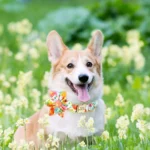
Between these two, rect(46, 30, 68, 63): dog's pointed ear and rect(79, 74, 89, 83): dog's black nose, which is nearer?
rect(79, 74, 89, 83): dog's black nose

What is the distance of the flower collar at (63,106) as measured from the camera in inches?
257

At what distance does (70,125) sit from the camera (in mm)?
6453

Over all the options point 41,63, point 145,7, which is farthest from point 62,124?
point 145,7

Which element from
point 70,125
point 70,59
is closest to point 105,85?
point 70,59

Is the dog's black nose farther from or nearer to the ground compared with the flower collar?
farther from the ground

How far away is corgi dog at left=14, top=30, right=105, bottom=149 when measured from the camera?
644 centimetres

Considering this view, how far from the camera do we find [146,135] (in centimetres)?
619

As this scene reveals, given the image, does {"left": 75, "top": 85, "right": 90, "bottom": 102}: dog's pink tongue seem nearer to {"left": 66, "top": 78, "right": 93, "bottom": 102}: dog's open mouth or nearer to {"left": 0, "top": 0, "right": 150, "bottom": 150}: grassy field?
{"left": 66, "top": 78, "right": 93, "bottom": 102}: dog's open mouth

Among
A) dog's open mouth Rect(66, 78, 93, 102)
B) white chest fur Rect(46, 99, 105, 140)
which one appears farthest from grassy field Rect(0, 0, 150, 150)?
dog's open mouth Rect(66, 78, 93, 102)

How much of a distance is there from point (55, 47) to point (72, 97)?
60 centimetres

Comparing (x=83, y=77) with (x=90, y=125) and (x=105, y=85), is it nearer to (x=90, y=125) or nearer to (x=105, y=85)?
(x=90, y=125)

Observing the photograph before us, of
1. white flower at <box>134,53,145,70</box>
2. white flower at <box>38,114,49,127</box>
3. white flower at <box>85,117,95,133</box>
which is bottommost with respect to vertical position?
white flower at <box>85,117,95,133</box>

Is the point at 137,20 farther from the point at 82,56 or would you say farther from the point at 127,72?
the point at 82,56

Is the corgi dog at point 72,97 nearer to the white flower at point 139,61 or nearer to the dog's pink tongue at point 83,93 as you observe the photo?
the dog's pink tongue at point 83,93
